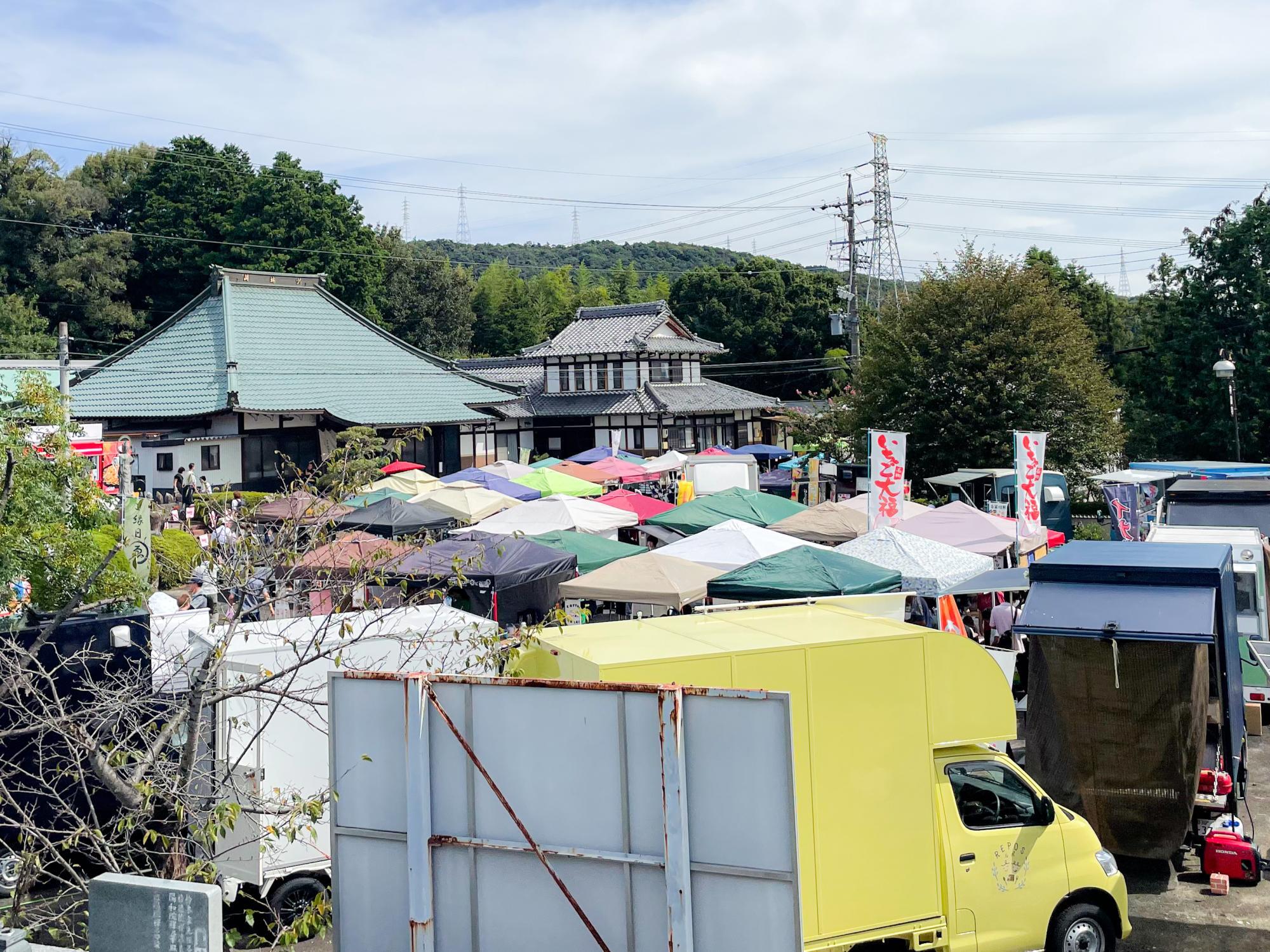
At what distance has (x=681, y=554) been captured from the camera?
13930 millimetres

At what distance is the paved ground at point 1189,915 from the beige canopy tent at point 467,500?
38.8 ft

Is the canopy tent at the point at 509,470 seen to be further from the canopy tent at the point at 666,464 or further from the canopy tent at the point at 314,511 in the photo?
the canopy tent at the point at 314,511

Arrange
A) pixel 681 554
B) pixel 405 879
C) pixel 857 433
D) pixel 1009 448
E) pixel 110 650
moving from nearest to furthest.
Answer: pixel 405 879 → pixel 110 650 → pixel 681 554 → pixel 1009 448 → pixel 857 433

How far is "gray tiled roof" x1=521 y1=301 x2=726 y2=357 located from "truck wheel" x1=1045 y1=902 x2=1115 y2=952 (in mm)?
39392

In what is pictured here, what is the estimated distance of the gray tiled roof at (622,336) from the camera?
150 ft

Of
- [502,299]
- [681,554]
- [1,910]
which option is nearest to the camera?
[1,910]

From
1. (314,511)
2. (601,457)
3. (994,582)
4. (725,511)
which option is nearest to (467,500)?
(725,511)

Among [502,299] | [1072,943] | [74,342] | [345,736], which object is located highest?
[502,299]

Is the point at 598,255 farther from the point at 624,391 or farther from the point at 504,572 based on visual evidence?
the point at 504,572

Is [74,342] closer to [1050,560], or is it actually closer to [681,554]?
[681,554]

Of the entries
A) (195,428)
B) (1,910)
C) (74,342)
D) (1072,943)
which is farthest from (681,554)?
(74,342)

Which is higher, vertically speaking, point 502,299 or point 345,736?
point 502,299

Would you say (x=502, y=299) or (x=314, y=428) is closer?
(x=314, y=428)

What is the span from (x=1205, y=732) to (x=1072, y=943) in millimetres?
2706
